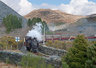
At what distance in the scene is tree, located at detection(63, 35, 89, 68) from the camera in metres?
7.24

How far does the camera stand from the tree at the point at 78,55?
7242 millimetres

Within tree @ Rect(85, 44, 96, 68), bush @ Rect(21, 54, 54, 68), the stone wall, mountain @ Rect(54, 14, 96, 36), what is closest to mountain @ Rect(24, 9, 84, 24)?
mountain @ Rect(54, 14, 96, 36)

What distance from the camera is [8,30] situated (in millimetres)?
29578

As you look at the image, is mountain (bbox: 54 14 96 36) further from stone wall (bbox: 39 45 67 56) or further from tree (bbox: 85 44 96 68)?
tree (bbox: 85 44 96 68)

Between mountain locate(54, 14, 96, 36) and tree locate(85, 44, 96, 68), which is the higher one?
mountain locate(54, 14, 96, 36)

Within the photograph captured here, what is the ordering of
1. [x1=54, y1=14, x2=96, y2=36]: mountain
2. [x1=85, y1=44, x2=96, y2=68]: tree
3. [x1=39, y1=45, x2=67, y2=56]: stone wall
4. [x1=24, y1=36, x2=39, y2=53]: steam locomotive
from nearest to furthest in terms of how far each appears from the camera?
[x1=85, y1=44, x2=96, y2=68]: tree, [x1=39, y1=45, x2=67, y2=56]: stone wall, [x1=24, y1=36, x2=39, y2=53]: steam locomotive, [x1=54, y1=14, x2=96, y2=36]: mountain

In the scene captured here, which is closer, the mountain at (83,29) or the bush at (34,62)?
the bush at (34,62)

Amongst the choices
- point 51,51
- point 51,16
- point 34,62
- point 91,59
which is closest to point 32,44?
point 51,51

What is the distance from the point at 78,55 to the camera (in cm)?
743

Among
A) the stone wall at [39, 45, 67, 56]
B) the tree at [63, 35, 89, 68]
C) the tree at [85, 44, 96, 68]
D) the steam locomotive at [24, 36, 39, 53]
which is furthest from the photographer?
the steam locomotive at [24, 36, 39, 53]

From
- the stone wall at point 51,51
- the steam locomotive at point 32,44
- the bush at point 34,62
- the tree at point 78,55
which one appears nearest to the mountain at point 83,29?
the stone wall at point 51,51

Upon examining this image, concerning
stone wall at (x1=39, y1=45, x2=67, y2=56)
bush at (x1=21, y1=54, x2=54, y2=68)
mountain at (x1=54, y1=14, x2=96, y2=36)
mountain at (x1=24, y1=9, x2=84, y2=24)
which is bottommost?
stone wall at (x1=39, y1=45, x2=67, y2=56)

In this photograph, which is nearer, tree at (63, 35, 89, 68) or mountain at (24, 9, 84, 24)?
tree at (63, 35, 89, 68)

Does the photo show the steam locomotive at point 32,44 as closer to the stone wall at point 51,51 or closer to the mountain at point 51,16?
the stone wall at point 51,51
